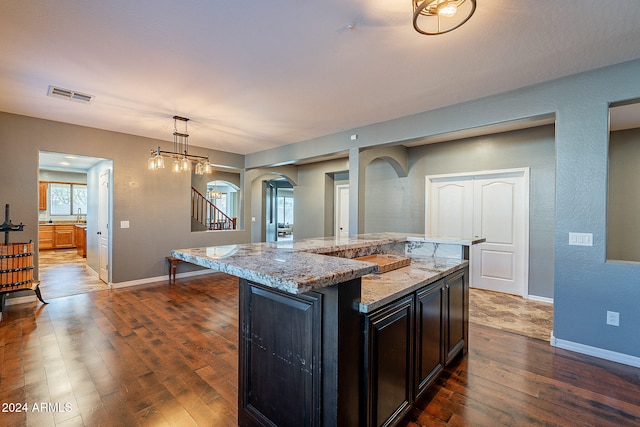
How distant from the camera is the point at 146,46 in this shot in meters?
2.37

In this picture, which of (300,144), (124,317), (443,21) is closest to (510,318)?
(443,21)

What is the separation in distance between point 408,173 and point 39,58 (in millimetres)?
5590

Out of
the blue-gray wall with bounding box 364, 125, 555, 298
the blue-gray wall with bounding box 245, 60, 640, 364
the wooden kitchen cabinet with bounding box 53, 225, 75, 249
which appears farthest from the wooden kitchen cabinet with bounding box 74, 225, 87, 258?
the blue-gray wall with bounding box 245, 60, 640, 364

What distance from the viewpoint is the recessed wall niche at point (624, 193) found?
423 centimetres

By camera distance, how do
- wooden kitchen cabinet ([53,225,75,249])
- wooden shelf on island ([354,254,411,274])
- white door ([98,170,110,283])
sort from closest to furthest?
wooden shelf on island ([354,254,411,274]) < white door ([98,170,110,283]) < wooden kitchen cabinet ([53,225,75,249])

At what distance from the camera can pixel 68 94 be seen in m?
3.33

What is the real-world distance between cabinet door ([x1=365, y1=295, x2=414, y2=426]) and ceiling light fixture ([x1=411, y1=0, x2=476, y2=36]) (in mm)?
1606

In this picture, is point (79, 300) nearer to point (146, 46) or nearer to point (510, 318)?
point (146, 46)

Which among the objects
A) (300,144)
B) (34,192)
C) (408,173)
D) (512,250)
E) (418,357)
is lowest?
(418,357)

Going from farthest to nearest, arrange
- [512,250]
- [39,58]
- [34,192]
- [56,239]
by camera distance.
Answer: [56,239] → [512,250] → [34,192] → [39,58]

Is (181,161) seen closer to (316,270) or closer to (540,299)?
(316,270)

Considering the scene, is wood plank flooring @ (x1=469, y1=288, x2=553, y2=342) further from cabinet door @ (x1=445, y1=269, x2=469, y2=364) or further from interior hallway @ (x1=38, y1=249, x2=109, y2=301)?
interior hallway @ (x1=38, y1=249, x2=109, y2=301)

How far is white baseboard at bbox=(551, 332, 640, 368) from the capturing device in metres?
2.58

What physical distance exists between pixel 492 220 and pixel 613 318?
2.52m
